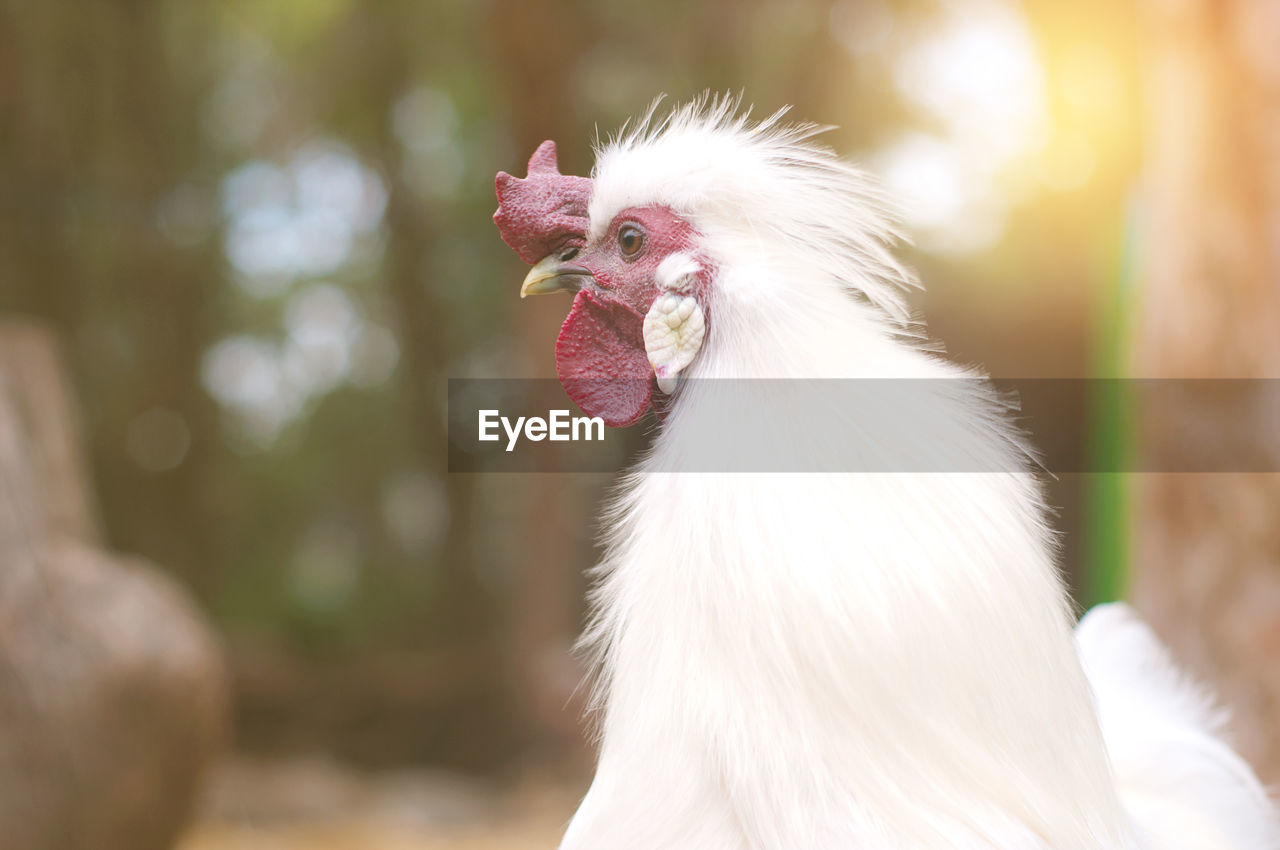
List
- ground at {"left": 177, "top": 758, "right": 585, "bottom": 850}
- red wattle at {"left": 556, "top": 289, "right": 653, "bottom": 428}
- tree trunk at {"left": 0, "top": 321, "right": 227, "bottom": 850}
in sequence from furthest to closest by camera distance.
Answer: ground at {"left": 177, "top": 758, "right": 585, "bottom": 850}
tree trunk at {"left": 0, "top": 321, "right": 227, "bottom": 850}
red wattle at {"left": 556, "top": 289, "right": 653, "bottom": 428}

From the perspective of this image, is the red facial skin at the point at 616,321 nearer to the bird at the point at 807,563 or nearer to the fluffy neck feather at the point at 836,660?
the bird at the point at 807,563

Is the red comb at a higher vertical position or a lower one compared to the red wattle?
higher

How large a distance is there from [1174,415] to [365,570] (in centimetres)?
730

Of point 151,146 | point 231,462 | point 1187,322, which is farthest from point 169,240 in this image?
point 1187,322

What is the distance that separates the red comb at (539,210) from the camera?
66.7 inches

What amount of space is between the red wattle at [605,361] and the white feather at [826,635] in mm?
135

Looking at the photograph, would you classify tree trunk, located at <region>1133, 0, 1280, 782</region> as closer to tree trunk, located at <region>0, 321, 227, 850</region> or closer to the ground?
the ground

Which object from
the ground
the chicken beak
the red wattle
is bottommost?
the ground

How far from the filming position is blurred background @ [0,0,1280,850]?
3.45 metres

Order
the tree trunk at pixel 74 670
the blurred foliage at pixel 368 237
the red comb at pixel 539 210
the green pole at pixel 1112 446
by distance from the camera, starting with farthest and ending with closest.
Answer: the blurred foliage at pixel 368 237
the green pole at pixel 1112 446
the tree trunk at pixel 74 670
the red comb at pixel 539 210

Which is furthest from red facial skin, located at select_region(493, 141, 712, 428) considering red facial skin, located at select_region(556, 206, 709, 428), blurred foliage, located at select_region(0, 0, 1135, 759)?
blurred foliage, located at select_region(0, 0, 1135, 759)

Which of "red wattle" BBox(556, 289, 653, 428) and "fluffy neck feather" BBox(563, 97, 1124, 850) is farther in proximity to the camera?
"red wattle" BBox(556, 289, 653, 428)

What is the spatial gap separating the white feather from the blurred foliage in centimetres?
455

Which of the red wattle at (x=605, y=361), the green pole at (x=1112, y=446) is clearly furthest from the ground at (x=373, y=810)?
the red wattle at (x=605, y=361)
